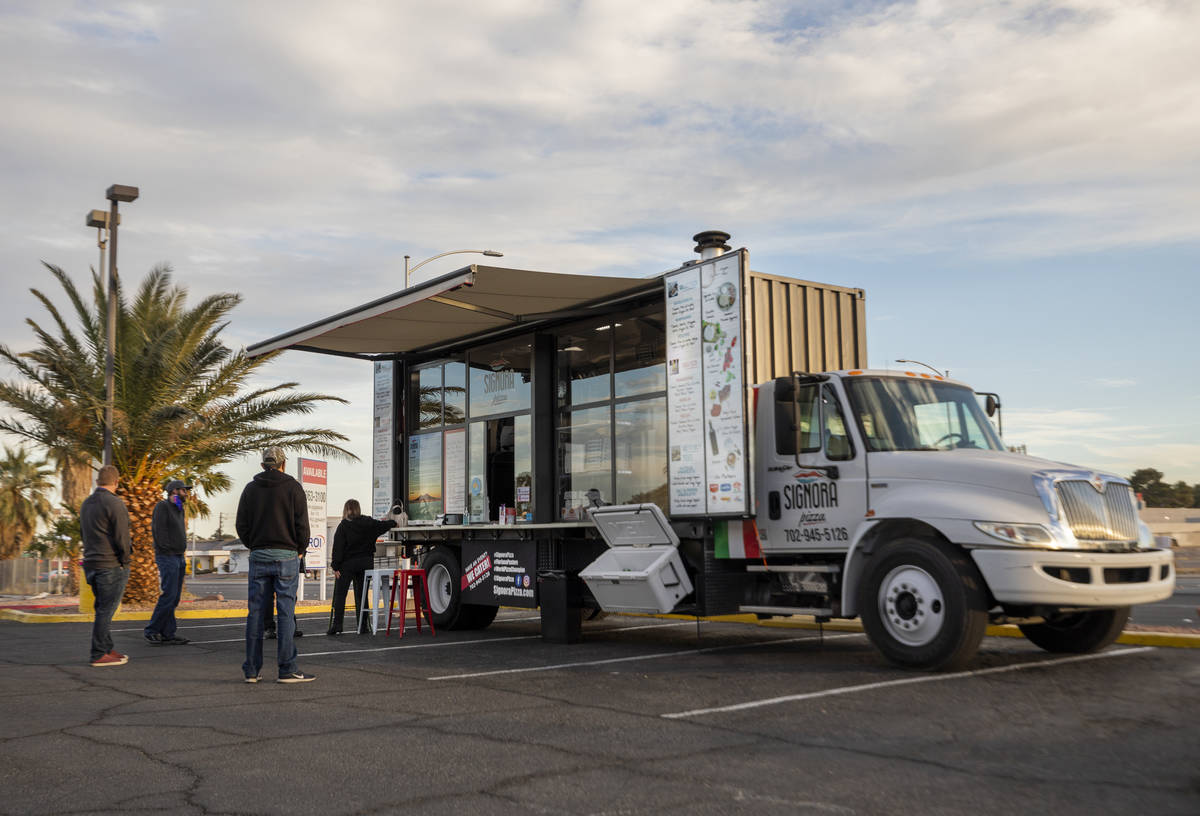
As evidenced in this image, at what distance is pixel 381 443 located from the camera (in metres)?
16.3

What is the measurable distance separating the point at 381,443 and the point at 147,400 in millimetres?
6712

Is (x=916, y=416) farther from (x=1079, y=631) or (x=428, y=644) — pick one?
(x=428, y=644)

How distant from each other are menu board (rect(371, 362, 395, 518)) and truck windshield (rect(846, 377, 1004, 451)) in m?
8.71

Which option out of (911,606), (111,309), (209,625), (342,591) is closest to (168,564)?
(342,591)

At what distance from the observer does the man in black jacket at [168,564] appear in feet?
39.5

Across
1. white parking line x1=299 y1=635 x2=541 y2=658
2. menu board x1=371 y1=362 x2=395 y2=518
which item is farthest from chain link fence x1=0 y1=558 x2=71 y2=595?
white parking line x1=299 y1=635 x2=541 y2=658

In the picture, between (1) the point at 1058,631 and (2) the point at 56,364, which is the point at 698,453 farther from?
(2) the point at 56,364

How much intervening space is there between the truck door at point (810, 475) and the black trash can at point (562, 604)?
2.57 meters

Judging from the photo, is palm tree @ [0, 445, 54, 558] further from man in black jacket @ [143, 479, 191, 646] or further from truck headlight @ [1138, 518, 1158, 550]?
truck headlight @ [1138, 518, 1158, 550]

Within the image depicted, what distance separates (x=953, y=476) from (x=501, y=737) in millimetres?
4394

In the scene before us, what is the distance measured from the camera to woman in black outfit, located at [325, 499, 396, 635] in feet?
43.4

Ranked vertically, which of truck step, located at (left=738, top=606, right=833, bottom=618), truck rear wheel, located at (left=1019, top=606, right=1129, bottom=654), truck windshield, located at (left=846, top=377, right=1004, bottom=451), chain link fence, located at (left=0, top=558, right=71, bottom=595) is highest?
truck windshield, located at (left=846, top=377, right=1004, bottom=451)

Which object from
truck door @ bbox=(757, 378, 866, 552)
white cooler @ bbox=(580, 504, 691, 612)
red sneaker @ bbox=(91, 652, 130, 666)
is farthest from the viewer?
white cooler @ bbox=(580, 504, 691, 612)

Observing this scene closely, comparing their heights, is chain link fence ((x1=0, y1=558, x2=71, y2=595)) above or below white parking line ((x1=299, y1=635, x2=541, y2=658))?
below
